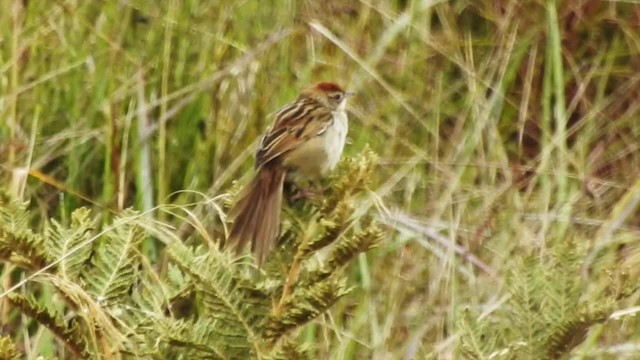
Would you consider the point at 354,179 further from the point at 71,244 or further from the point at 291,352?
the point at 71,244

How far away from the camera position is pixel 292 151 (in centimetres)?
361

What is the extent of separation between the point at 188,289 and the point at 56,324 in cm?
28

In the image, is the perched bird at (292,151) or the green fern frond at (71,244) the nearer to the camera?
the green fern frond at (71,244)

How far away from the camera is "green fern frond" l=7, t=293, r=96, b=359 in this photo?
2268 millimetres

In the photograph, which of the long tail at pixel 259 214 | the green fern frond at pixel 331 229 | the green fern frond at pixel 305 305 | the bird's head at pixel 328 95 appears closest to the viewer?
the green fern frond at pixel 305 305

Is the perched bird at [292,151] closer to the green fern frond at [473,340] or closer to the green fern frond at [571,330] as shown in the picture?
the green fern frond at [473,340]

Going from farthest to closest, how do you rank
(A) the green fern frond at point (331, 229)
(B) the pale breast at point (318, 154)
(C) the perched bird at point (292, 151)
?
(B) the pale breast at point (318, 154)
(C) the perched bird at point (292, 151)
(A) the green fern frond at point (331, 229)

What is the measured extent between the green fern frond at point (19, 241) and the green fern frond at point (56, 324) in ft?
0.21

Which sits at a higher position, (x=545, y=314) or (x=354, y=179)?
(x=354, y=179)

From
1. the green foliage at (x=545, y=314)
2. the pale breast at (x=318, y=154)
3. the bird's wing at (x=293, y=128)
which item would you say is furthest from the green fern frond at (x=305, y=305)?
the bird's wing at (x=293, y=128)

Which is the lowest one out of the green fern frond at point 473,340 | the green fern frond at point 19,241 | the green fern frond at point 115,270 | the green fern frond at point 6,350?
the green fern frond at point 473,340

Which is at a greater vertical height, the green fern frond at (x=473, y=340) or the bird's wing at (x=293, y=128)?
the bird's wing at (x=293, y=128)

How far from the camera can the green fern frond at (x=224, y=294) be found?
2.25 m

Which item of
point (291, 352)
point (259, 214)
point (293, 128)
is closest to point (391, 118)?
point (293, 128)
